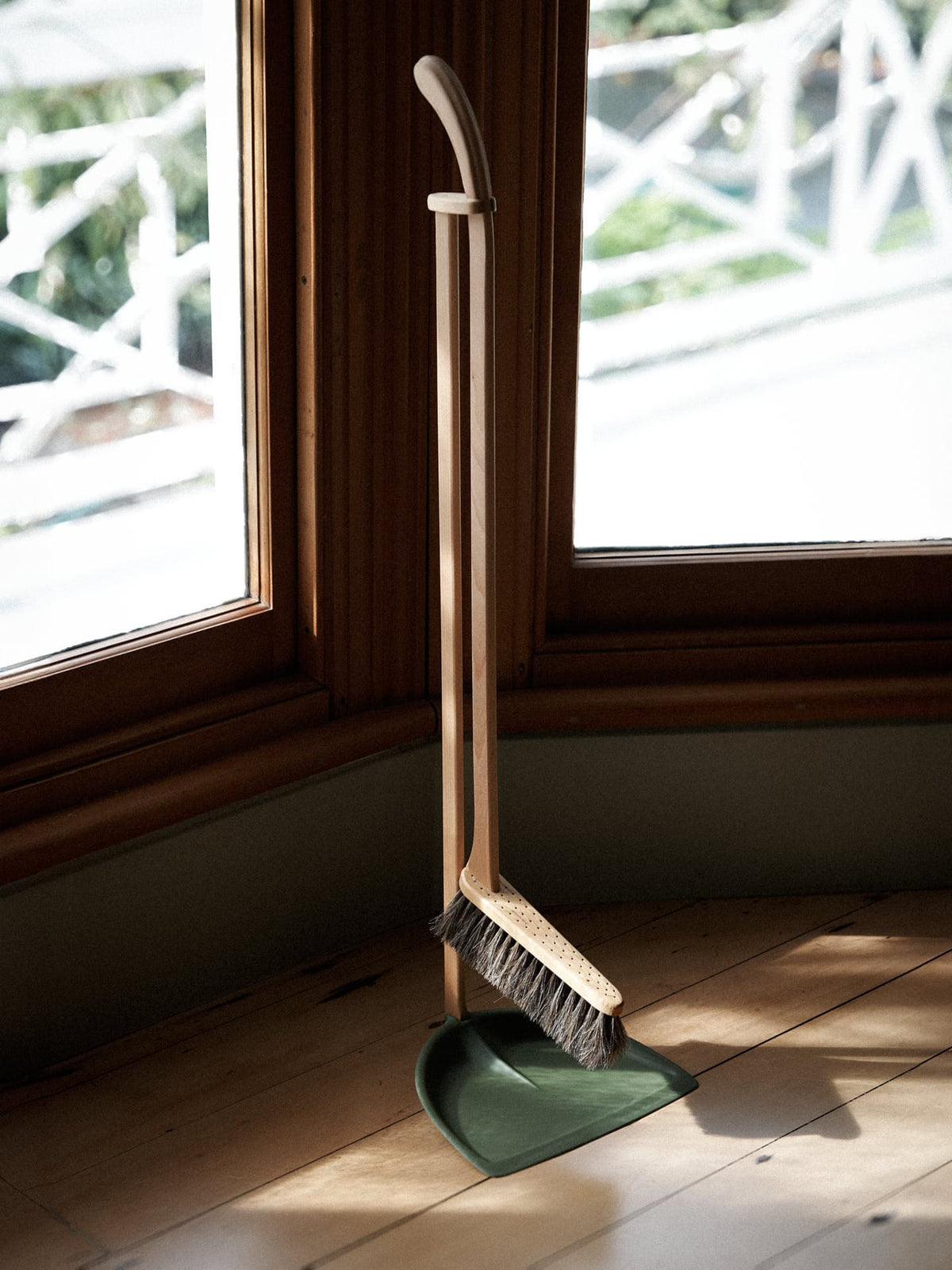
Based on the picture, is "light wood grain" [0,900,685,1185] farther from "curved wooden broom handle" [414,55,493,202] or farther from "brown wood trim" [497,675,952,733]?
"curved wooden broom handle" [414,55,493,202]

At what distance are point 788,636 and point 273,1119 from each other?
2.78ft

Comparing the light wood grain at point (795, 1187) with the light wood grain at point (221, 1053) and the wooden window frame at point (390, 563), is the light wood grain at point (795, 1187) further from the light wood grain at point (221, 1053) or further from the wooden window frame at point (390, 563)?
the wooden window frame at point (390, 563)

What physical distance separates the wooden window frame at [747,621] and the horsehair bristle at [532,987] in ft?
1.28

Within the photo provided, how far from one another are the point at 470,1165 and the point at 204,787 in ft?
1.53

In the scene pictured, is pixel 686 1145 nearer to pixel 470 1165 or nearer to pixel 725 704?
pixel 470 1165

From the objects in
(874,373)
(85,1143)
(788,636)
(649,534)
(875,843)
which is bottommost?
(85,1143)

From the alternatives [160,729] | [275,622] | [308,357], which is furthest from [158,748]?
[308,357]

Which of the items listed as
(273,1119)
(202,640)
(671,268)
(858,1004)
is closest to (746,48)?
(671,268)

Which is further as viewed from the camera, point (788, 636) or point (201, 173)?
point (788, 636)

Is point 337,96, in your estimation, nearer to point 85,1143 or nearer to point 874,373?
point 874,373

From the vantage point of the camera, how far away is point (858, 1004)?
62.6 inches

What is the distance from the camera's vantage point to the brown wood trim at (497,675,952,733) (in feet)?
5.60

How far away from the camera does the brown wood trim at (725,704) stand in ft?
5.60

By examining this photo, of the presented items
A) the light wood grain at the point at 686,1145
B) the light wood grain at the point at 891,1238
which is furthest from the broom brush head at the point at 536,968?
the light wood grain at the point at 891,1238
